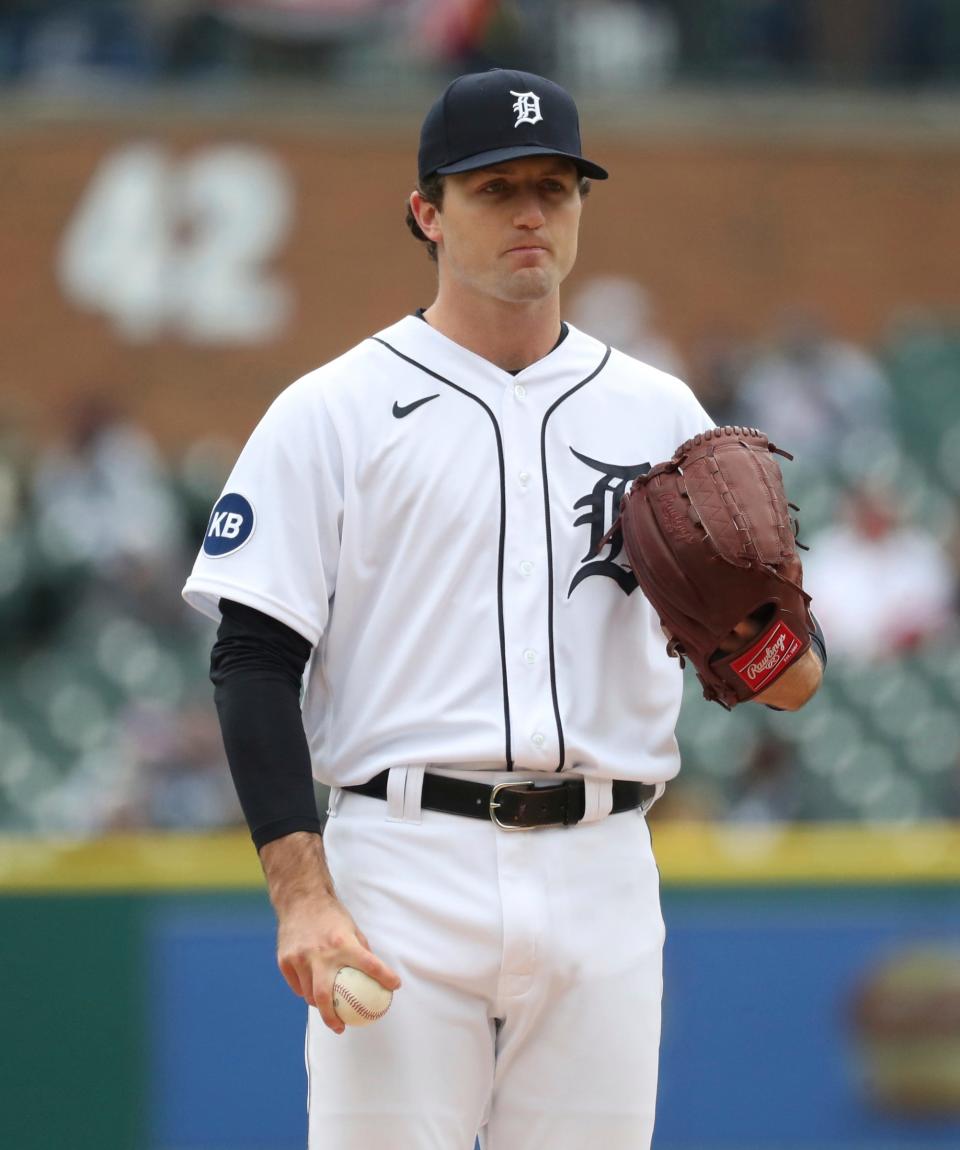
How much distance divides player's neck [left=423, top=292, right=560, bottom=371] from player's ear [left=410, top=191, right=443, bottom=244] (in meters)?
0.08

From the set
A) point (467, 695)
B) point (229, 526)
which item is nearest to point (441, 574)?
point (467, 695)

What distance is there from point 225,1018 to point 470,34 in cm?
689

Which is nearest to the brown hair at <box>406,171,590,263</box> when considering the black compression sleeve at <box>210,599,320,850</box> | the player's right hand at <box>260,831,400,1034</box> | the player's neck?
the player's neck

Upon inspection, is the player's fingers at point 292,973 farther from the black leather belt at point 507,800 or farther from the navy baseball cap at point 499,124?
the navy baseball cap at point 499,124

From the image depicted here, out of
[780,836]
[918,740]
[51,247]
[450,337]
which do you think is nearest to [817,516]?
[918,740]

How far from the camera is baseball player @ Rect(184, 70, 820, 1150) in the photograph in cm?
251

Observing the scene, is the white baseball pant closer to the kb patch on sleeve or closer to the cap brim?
the kb patch on sleeve

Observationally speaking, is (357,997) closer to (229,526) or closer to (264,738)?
(264,738)

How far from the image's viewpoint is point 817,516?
9508 millimetres

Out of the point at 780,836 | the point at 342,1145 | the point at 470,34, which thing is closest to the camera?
the point at 342,1145

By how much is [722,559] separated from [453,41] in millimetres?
8815

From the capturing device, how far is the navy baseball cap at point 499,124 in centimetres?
257

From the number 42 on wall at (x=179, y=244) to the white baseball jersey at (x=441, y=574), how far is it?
8687 mm

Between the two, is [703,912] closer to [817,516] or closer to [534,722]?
[534,722]
